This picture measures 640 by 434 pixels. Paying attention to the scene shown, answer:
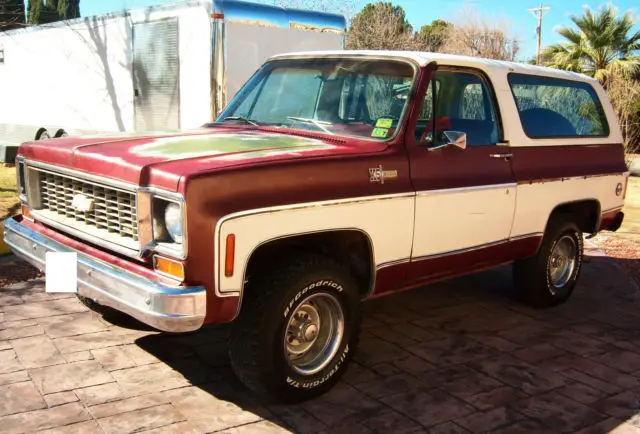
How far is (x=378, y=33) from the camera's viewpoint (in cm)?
2791

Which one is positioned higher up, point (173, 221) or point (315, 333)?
point (173, 221)

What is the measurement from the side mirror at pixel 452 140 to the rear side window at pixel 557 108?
109 cm

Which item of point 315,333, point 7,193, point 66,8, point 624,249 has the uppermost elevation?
point 66,8

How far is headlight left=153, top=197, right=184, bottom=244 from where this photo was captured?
3.28m

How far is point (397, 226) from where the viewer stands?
13.5 ft

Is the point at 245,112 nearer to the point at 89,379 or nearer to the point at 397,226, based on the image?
the point at 397,226

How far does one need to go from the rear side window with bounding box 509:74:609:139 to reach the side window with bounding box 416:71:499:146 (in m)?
0.37

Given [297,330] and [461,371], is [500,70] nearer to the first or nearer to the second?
[461,371]

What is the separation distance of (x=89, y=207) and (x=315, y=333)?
148 cm

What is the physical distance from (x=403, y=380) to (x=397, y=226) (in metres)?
0.98

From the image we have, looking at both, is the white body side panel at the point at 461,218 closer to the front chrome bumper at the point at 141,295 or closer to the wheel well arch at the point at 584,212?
the wheel well arch at the point at 584,212

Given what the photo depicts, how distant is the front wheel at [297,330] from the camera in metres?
3.56

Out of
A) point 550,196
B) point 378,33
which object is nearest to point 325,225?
point 550,196

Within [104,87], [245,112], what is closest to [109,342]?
[245,112]
